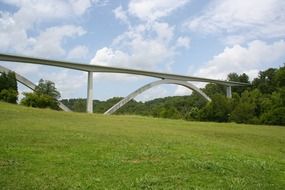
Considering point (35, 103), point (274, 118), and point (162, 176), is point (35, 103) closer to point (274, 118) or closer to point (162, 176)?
point (274, 118)

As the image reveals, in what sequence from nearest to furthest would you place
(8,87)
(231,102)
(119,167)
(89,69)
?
(119,167) → (8,87) → (89,69) → (231,102)

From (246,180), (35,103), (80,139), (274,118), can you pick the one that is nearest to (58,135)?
(80,139)

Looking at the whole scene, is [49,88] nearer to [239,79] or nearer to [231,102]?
[231,102]

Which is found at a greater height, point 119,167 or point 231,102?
point 231,102

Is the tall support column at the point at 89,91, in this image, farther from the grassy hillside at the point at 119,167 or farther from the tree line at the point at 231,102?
the grassy hillside at the point at 119,167

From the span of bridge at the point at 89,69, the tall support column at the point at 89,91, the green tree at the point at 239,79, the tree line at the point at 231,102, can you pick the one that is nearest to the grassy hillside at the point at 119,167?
the tree line at the point at 231,102

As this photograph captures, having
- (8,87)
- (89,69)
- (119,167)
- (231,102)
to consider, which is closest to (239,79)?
(231,102)

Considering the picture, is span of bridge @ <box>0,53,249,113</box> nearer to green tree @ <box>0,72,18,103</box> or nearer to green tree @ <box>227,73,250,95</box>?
green tree @ <box>0,72,18,103</box>

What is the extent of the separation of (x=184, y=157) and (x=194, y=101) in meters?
97.0

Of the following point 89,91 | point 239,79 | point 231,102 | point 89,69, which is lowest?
point 231,102

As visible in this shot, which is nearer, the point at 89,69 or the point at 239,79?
the point at 89,69

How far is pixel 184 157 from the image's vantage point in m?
13.0

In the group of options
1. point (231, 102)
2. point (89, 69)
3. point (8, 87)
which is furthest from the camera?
point (231, 102)

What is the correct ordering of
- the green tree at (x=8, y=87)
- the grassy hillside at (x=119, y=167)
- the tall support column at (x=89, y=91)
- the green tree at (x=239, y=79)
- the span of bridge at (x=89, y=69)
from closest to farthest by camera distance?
the grassy hillside at (x=119, y=167), the green tree at (x=8, y=87), the span of bridge at (x=89, y=69), the tall support column at (x=89, y=91), the green tree at (x=239, y=79)
